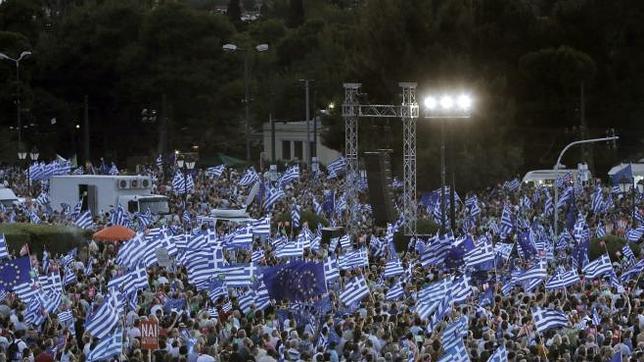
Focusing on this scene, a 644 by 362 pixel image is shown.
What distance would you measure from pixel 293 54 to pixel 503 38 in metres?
31.0

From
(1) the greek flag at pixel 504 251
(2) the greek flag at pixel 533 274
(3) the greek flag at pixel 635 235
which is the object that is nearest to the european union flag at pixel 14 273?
(2) the greek flag at pixel 533 274

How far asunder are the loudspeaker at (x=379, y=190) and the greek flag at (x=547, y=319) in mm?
25140

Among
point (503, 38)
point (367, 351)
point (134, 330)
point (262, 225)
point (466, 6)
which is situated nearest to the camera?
point (367, 351)

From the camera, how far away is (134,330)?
2161cm

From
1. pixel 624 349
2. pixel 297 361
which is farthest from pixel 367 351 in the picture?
pixel 624 349

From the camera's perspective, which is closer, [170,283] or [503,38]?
[170,283]

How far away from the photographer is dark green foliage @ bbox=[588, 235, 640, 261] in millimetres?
36062

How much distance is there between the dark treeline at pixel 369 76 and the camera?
66.8 metres

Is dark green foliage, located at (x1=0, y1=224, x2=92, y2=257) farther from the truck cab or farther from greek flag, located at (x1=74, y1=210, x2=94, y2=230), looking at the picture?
the truck cab

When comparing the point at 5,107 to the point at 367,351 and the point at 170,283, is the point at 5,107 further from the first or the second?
the point at 367,351

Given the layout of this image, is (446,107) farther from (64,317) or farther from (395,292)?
(64,317)

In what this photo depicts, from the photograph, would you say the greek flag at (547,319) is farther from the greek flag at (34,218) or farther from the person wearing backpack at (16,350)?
the greek flag at (34,218)

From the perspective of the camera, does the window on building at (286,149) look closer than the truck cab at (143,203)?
No

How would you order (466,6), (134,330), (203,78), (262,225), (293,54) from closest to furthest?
1. (134,330)
2. (262,225)
3. (466,6)
4. (203,78)
5. (293,54)
